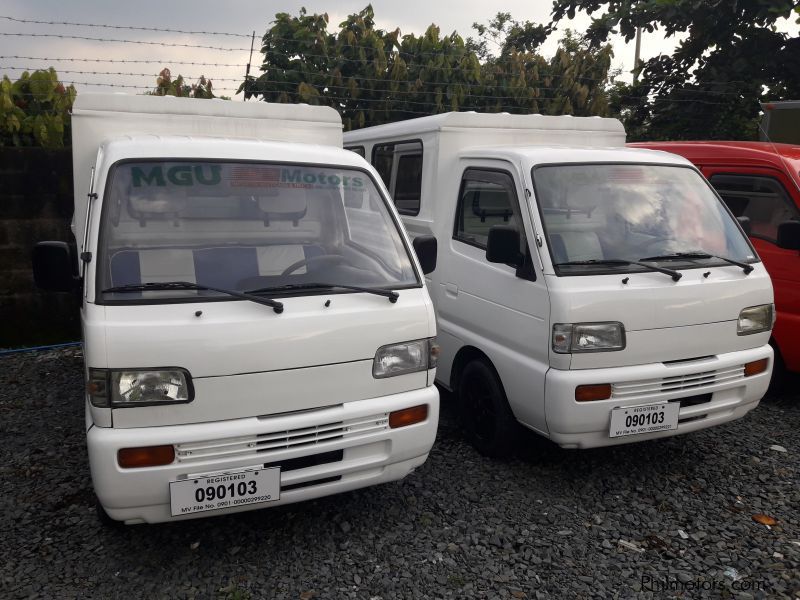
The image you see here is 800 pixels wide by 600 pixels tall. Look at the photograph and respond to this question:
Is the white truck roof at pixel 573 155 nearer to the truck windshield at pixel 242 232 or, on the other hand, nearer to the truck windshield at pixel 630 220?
the truck windshield at pixel 630 220

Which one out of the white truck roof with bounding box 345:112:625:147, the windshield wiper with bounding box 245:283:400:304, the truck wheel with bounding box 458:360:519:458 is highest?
the white truck roof with bounding box 345:112:625:147

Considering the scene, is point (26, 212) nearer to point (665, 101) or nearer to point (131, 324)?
point (131, 324)

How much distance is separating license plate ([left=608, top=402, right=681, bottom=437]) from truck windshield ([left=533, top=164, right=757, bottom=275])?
77 centimetres

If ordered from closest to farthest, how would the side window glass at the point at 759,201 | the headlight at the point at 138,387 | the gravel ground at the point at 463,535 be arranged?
the headlight at the point at 138,387 → the gravel ground at the point at 463,535 → the side window glass at the point at 759,201

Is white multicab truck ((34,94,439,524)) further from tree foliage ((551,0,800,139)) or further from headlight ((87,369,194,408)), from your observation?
tree foliage ((551,0,800,139))

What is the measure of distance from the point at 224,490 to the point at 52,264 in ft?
4.44

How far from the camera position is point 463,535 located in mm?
3371

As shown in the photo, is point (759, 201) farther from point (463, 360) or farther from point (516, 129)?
point (463, 360)

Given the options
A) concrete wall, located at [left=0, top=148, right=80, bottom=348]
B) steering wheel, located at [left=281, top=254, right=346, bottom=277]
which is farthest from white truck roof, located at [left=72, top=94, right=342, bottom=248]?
concrete wall, located at [left=0, top=148, right=80, bottom=348]

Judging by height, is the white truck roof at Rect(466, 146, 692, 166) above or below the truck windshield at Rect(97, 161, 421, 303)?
above

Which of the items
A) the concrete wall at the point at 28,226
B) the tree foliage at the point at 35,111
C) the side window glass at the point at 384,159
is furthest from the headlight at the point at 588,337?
the tree foliage at the point at 35,111

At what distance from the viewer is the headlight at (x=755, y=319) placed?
3951 mm

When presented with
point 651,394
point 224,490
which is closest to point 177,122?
point 224,490

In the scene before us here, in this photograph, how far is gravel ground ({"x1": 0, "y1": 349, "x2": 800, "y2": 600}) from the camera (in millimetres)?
2971
